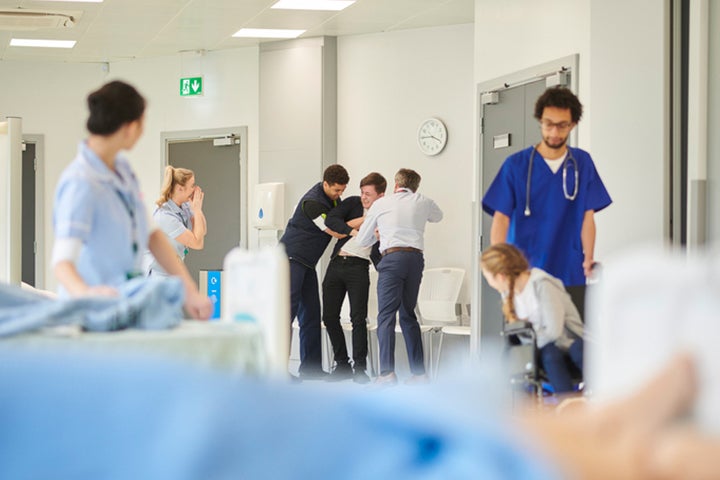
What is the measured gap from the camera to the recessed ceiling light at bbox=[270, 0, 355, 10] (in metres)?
9.43

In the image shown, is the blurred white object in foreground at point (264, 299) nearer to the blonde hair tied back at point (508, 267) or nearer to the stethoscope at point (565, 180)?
the blonde hair tied back at point (508, 267)

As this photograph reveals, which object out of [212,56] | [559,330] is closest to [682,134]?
[559,330]

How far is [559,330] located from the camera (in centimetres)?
404

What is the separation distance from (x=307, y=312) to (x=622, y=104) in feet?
10.4

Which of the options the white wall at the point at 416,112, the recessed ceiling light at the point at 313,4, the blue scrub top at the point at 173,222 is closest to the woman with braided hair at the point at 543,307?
the blue scrub top at the point at 173,222

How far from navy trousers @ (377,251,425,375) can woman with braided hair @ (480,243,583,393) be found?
12.0ft

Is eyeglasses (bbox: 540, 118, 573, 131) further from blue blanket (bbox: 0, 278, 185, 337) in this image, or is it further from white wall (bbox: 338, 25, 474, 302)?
white wall (bbox: 338, 25, 474, 302)

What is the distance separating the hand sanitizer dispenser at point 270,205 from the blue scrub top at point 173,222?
4.41 metres

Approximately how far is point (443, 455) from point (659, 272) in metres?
0.29

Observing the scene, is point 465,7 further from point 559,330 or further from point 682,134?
point 559,330

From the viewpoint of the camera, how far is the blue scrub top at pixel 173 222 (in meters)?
6.29

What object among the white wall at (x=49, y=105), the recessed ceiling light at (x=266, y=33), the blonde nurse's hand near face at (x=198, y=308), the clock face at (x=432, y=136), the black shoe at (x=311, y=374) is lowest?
the black shoe at (x=311, y=374)

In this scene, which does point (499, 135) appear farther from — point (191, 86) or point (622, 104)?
point (191, 86)

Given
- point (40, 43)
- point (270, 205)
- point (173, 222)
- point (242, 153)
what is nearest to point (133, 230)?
point (173, 222)
